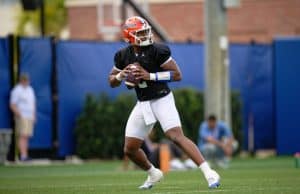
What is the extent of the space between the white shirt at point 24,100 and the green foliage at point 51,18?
1040 inches

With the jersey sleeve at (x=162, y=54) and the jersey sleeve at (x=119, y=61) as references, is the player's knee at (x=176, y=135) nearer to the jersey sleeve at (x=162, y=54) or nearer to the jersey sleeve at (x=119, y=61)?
the jersey sleeve at (x=162, y=54)

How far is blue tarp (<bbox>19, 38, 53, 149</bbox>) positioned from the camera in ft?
83.6

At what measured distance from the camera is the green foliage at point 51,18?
51.1 m

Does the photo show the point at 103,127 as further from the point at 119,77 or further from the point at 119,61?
the point at 119,77

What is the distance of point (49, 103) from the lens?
2567cm

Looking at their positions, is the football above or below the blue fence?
above

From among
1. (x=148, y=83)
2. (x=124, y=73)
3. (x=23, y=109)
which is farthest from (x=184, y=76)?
(x=124, y=73)

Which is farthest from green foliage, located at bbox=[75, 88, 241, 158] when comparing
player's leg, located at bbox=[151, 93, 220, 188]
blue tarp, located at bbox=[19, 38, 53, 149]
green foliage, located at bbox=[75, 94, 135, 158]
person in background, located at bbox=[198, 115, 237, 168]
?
player's leg, located at bbox=[151, 93, 220, 188]

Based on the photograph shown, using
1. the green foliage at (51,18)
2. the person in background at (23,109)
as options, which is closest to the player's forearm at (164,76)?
the person in background at (23,109)

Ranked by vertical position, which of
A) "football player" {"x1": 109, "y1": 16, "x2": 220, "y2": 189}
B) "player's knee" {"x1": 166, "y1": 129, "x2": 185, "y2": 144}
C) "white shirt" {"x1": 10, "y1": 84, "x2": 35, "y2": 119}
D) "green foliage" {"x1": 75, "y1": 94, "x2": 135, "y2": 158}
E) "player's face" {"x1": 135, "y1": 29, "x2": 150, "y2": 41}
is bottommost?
"green foliage" {"x1": 75, "y1": 94, "x2": 135, "y2": 158}

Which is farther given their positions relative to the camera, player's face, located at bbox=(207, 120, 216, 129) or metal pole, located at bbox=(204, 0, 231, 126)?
metal pole, located at bbox=(204, 0, 231, 126)

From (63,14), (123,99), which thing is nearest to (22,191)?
(123,99)

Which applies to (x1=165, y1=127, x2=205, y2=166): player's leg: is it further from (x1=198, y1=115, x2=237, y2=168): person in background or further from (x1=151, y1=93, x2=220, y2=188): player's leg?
(x1=198, y1=115, x2=237, y2=168): person in background

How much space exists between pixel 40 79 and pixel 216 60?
428cm
